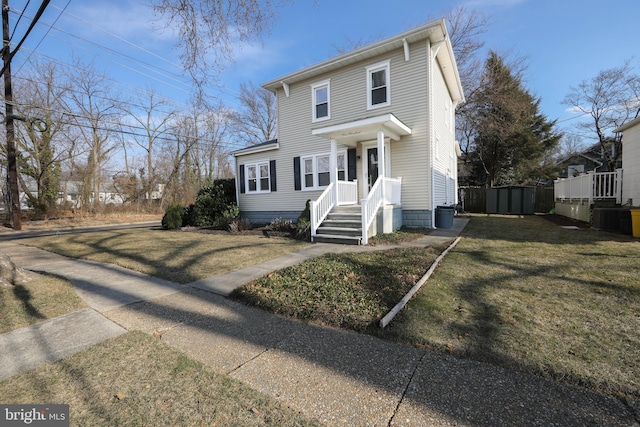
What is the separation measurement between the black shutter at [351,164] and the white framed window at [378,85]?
1738 mm

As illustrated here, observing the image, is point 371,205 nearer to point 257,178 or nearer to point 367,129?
point 367,129

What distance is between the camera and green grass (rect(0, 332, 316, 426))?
6.10 feet

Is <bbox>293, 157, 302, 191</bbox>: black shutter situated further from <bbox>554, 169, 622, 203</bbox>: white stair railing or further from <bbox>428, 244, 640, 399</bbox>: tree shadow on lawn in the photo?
<bbox>554, 169, 622, 203</bbox>: white stair railing

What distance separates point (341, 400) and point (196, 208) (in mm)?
13208

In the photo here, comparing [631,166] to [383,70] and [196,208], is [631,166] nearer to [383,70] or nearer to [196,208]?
[383,70]

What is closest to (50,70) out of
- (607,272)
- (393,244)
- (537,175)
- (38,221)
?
(38,221)

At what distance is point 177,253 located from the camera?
721cm

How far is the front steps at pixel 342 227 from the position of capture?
26.2 feet

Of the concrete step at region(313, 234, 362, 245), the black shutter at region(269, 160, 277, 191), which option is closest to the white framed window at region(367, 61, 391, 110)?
the black shutter at region(269, 160, 277, 191)

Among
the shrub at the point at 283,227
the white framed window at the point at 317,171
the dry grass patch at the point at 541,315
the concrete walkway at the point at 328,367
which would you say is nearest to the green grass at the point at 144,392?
the concrete walkway at the point at 328,367

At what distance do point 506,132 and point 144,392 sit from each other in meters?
26.4

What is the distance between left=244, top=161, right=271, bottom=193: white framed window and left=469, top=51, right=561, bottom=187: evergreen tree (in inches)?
661

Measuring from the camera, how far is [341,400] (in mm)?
2002

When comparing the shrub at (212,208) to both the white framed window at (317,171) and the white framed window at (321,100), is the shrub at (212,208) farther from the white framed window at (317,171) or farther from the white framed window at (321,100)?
the white framed window at (321,100)
